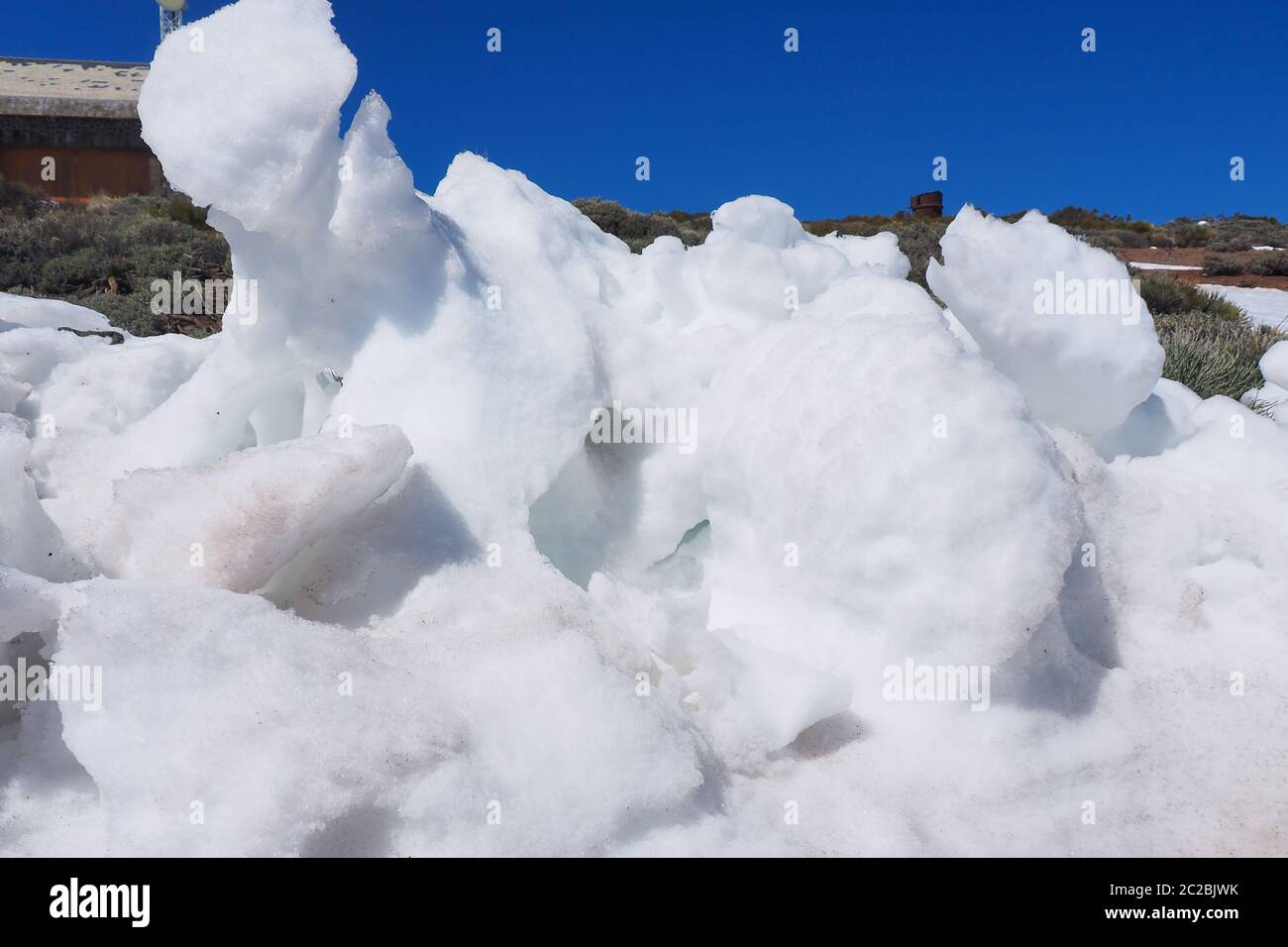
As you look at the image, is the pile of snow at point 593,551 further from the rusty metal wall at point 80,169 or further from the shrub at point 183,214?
the rusty metal wall at point 80,169

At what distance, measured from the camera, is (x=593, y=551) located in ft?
9.39

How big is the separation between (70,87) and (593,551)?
29.3m

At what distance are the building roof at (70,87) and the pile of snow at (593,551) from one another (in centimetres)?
1765

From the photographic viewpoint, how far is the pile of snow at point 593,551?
179 centimetres

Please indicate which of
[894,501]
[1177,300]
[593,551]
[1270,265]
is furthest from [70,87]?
[1270,265]

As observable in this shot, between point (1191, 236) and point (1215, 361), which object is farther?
point (1191, 236)

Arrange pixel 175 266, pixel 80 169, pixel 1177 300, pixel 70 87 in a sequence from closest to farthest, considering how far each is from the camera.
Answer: pixel 175 266, pixel 1177 300, pixel 80 169, pixel 70 87

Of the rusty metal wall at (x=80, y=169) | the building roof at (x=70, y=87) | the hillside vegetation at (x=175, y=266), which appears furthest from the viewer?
the rusty metal wall at (x=80, y=169)

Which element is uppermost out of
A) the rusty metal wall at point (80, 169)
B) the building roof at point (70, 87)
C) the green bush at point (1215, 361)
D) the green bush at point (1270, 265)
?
the building roof at point (70, 87)

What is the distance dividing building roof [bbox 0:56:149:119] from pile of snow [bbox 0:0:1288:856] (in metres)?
17.6

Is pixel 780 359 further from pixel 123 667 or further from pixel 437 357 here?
pixel 123 667

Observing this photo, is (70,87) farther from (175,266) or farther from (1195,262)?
(1195,262)

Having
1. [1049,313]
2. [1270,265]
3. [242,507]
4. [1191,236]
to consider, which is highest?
[1191,236]

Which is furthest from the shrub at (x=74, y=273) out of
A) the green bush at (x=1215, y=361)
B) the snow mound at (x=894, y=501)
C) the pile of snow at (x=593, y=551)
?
the green bush at (x=1215, y=361)
